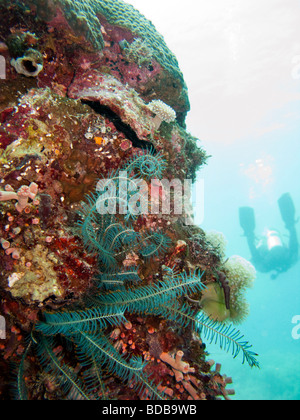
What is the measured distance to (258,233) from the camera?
141 ft

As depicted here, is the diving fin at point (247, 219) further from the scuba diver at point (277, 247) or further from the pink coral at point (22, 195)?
the pink coral at point (22, 195)

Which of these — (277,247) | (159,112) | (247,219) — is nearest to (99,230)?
(159,112)

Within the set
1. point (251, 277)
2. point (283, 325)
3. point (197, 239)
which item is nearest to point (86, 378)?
point (197, 239)

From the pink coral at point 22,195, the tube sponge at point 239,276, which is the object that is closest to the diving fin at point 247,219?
the tube sponge at point 239,276

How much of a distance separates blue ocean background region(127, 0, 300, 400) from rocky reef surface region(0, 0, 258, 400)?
6.06 feet

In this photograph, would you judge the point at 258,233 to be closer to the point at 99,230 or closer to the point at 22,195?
the point at 99,230

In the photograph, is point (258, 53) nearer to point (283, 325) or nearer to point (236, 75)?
point (236, 75)

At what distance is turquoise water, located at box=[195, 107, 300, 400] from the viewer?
23.2 meters

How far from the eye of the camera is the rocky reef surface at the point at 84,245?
2.39 m

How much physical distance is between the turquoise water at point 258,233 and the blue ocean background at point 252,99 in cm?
17

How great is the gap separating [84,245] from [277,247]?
93.9 feet

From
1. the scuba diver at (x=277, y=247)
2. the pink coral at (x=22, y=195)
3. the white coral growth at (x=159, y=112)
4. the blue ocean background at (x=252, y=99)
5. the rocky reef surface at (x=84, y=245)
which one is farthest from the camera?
the scuba diver at (x=277, y=247)

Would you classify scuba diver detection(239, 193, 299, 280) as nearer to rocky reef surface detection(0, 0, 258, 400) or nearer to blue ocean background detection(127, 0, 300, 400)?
blue ocean background detection(127, 0, 300, 400)
